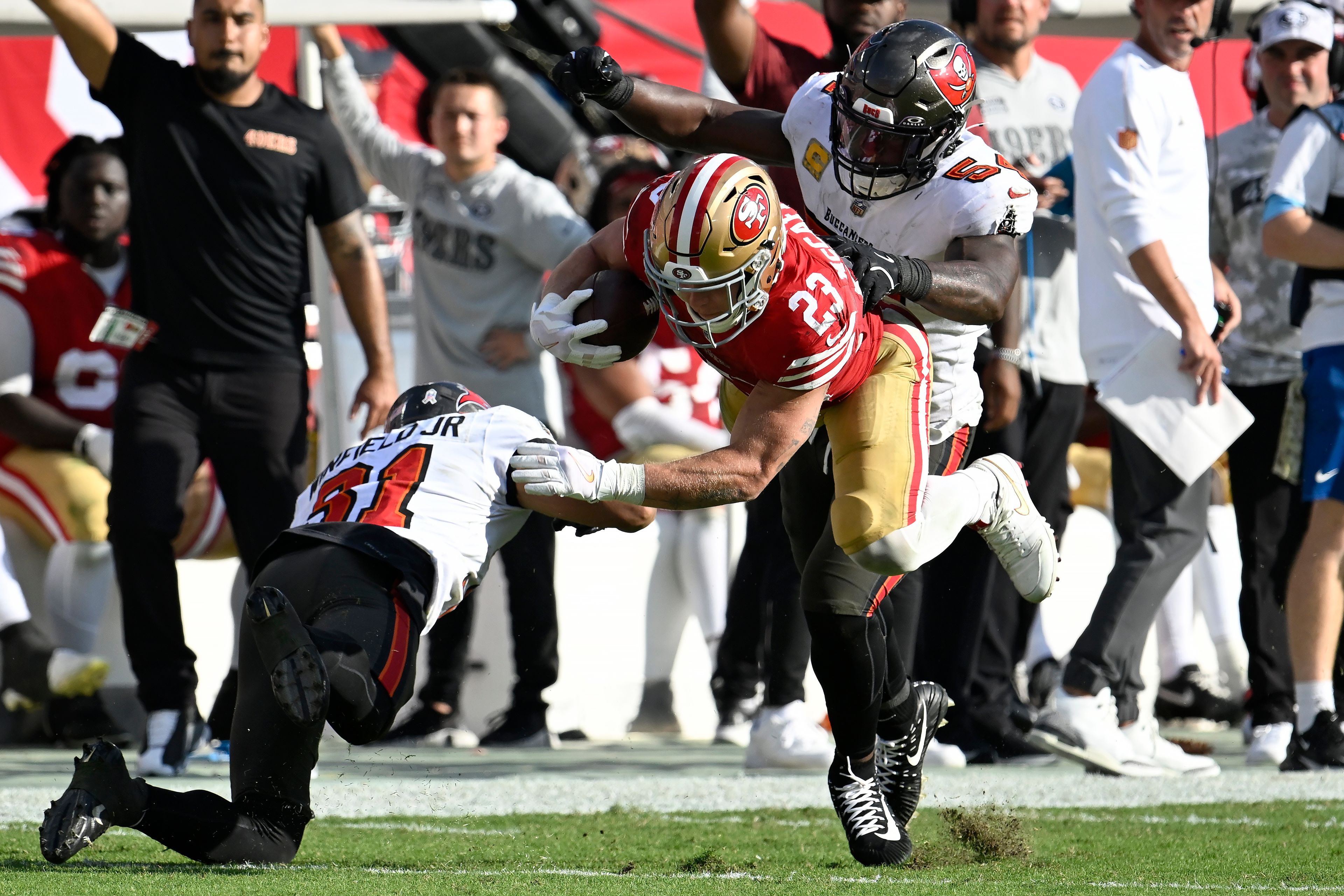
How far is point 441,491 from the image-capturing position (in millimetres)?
3773

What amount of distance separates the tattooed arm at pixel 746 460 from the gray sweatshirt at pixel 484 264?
2.55 m

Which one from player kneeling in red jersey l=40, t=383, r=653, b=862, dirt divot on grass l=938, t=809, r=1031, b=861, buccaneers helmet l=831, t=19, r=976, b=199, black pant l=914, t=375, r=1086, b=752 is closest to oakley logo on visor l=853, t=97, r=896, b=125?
buccaneers helmet l=831, t=19, r=976, b=199

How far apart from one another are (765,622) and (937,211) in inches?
85.9

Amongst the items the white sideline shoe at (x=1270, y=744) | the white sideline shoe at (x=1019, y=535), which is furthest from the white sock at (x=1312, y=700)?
the white sideline shoe at (x=1019, y=535)

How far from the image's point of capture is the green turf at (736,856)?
334cm

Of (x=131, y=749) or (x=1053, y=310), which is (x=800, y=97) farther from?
(x=131, y=749)

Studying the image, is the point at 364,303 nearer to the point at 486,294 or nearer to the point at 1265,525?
the point at 486,294

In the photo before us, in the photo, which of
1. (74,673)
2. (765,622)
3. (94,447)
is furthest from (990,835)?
(94,447)

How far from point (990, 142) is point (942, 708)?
7.02ft

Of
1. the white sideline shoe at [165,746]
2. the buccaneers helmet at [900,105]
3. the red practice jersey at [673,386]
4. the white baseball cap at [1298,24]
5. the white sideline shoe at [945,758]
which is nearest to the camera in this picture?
the buccaneers helmet at [900,105]

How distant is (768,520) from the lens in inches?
223

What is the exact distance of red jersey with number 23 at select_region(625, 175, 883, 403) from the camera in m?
3.59

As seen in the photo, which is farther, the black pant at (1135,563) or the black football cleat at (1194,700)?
the black football cleat at (1194,700)

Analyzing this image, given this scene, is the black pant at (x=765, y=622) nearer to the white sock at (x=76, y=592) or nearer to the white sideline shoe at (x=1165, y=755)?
the white sideline shoe at (x=1165, y=755)
